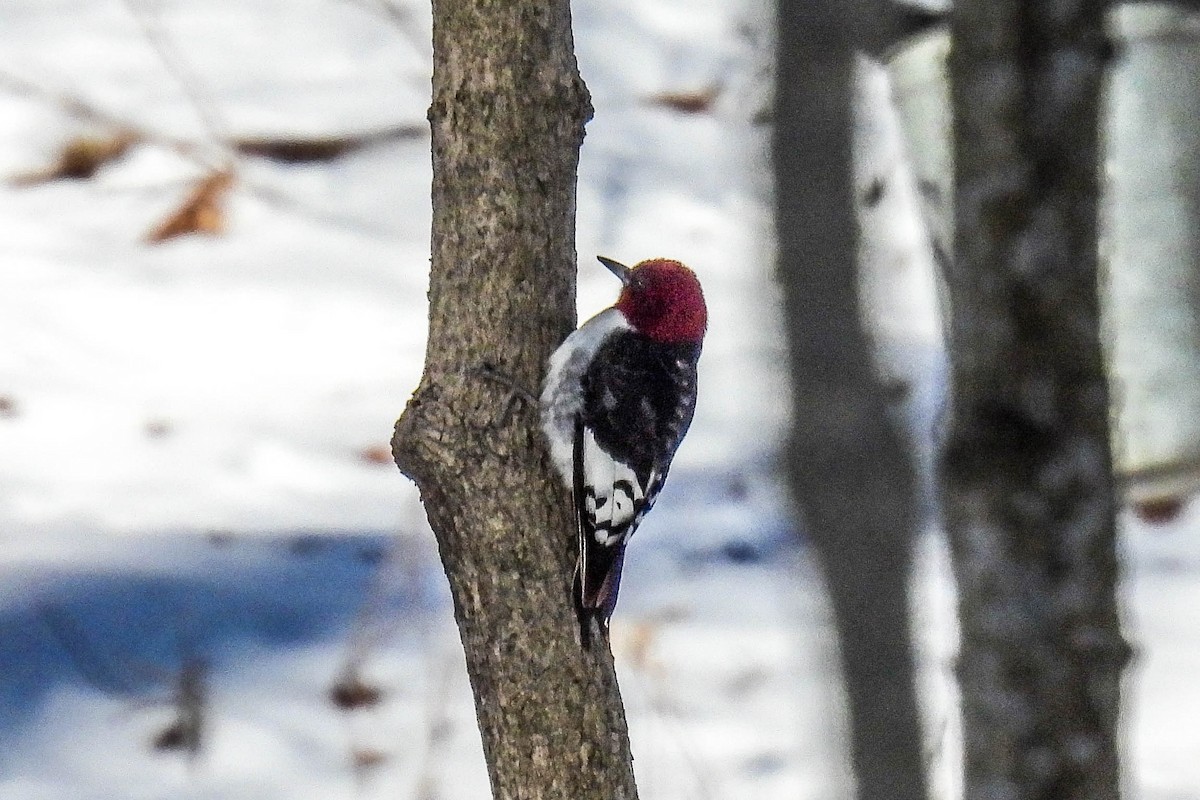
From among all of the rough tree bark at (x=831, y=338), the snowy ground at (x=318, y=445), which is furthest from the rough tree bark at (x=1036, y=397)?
the snowy ground at (x=318, y=445)

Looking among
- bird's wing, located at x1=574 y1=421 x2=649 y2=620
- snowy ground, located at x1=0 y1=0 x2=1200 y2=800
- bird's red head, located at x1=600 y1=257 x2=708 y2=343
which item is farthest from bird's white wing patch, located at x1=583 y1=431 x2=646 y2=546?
snowy ground, located at x1=0 y1=0 x2=1200 y2=800

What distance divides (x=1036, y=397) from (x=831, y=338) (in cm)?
36

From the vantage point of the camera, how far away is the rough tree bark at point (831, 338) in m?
2.30

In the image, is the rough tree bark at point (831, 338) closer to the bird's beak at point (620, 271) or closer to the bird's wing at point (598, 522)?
the bird's beak at point (620, 271)

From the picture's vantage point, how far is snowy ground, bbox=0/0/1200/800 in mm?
3740

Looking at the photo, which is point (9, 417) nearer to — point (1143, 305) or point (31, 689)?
point (31, 689)

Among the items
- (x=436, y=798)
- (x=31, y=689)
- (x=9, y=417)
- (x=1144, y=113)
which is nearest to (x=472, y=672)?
(x=436, y=798)

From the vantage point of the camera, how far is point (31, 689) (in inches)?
148

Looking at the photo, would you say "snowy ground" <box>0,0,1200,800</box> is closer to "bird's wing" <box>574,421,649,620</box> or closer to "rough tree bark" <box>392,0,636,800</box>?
"bird's wing" <box>574,421,649,620</box>

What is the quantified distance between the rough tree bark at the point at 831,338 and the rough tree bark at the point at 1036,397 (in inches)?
7.9

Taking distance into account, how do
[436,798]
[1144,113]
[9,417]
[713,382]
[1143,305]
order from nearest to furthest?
[436,798] → [1144,113] → [1143,305] → [9,417] → [713,382]

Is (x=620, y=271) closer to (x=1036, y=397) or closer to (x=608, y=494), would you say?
(x=608, y=494)

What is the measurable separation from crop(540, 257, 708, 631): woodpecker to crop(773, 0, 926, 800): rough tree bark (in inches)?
7.1

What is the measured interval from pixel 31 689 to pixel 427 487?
2324mm
